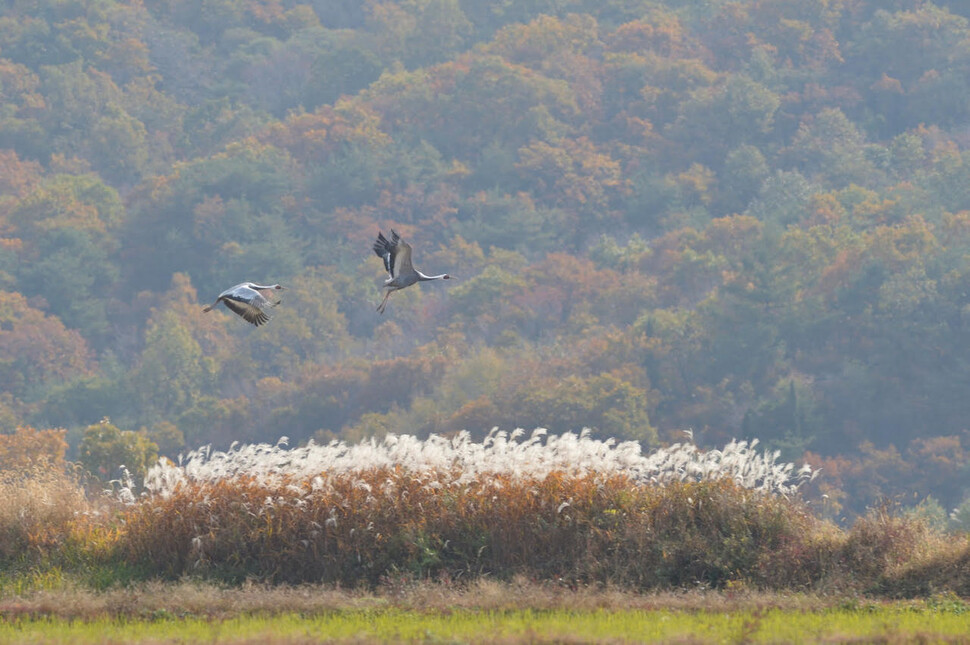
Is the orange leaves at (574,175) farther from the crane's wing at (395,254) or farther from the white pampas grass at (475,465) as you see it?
the crane's wing at (395,254)

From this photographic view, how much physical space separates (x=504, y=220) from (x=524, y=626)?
66.4 metres

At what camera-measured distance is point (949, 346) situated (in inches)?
2226

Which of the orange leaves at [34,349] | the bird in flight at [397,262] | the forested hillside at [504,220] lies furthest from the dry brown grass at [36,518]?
the orange leaves at [34,349]

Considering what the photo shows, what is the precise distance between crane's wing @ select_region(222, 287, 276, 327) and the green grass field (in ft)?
10.2

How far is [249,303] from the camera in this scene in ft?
51.6

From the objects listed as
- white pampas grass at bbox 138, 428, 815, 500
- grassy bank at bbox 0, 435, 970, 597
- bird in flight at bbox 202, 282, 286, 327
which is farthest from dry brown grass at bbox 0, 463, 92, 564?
bird in flight at bbox 202, 282, 286, 327

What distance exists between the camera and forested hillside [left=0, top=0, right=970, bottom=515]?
56781 mm

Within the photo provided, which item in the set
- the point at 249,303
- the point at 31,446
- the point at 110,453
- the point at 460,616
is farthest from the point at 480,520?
the point at 31,446

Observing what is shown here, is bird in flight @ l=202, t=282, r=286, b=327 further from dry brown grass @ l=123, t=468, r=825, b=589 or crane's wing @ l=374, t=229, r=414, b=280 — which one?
dry brown grass @ l=123, t=468, r=825, b=589

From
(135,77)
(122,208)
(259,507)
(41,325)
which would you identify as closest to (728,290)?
(41,325)

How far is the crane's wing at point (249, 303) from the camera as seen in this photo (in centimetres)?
1550

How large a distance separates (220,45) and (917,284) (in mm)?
62001

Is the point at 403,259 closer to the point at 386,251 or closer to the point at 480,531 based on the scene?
the point at 386,251

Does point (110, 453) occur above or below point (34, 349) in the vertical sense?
below
